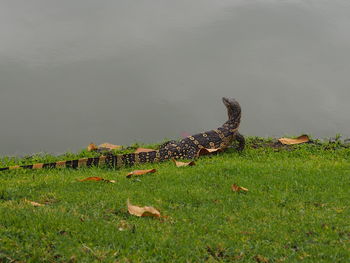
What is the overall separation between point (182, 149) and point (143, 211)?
4.08 meters

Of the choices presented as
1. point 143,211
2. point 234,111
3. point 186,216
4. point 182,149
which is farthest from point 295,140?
point 143,211

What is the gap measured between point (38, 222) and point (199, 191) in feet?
7.50

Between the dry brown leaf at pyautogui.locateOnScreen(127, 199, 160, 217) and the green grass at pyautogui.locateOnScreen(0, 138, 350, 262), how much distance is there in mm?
89

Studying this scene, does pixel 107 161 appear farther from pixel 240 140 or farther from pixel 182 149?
pixel 240 140

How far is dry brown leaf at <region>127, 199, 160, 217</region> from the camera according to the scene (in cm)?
548

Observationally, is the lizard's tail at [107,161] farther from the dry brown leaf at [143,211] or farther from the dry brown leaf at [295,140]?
the dry brown leaf at [143,211]

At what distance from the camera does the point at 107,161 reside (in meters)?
8.95

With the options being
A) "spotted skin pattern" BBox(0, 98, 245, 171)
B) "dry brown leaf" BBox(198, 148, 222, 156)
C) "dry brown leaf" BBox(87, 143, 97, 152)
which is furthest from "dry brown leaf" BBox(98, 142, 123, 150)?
"dry brown leaf" BBox(198, 148, 222, 156)

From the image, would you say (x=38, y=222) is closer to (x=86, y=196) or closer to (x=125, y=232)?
(x=125, y=232)

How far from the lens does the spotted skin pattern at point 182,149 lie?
8828 mm

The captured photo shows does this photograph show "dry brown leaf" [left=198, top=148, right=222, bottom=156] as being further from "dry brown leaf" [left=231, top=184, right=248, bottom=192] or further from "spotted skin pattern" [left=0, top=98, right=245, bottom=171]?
"dry brown leaf" [left=231, top=184, right=248, bottom=192]

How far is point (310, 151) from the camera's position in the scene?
9.69 m

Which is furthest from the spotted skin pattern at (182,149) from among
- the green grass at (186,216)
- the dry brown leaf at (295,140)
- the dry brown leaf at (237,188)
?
the dry brown leaf at (237,188)

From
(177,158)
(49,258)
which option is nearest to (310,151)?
(177,158)
